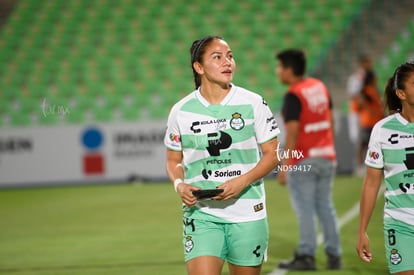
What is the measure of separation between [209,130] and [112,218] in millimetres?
7935

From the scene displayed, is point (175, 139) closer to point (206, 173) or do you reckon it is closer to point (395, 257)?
point (206, 173)

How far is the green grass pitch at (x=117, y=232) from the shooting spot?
8.53 metres

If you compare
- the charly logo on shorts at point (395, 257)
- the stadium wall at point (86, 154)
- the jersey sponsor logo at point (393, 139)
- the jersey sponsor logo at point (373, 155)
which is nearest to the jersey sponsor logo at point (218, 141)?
the jersey sponsor logo at point (373, 155)

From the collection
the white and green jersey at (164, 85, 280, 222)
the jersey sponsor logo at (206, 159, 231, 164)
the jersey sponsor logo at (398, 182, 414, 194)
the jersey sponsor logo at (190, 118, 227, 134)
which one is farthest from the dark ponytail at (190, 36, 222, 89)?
the jersey sponsor logo at (398, 182, 414, 194)

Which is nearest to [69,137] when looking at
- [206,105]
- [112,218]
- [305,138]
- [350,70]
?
[112,218]

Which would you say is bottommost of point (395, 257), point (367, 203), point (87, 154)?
point (87, 154)

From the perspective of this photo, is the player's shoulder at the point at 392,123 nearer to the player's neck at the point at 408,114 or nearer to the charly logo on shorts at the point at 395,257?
the player's neck at the point at 408,114

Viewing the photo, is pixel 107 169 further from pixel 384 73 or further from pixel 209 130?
pixel 209 130

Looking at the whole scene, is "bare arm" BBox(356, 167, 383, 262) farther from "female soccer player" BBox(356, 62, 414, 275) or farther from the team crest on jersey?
the team crest on jersey

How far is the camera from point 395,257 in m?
4.71

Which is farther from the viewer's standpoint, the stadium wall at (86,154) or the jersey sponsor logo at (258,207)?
the stadium wall at (86,154)

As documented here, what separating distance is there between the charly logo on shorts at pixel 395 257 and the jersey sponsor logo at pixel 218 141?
4.00 feet

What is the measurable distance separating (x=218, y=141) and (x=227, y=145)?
0.06 m

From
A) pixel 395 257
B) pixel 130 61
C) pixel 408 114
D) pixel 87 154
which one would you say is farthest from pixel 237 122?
pixel 130 61
